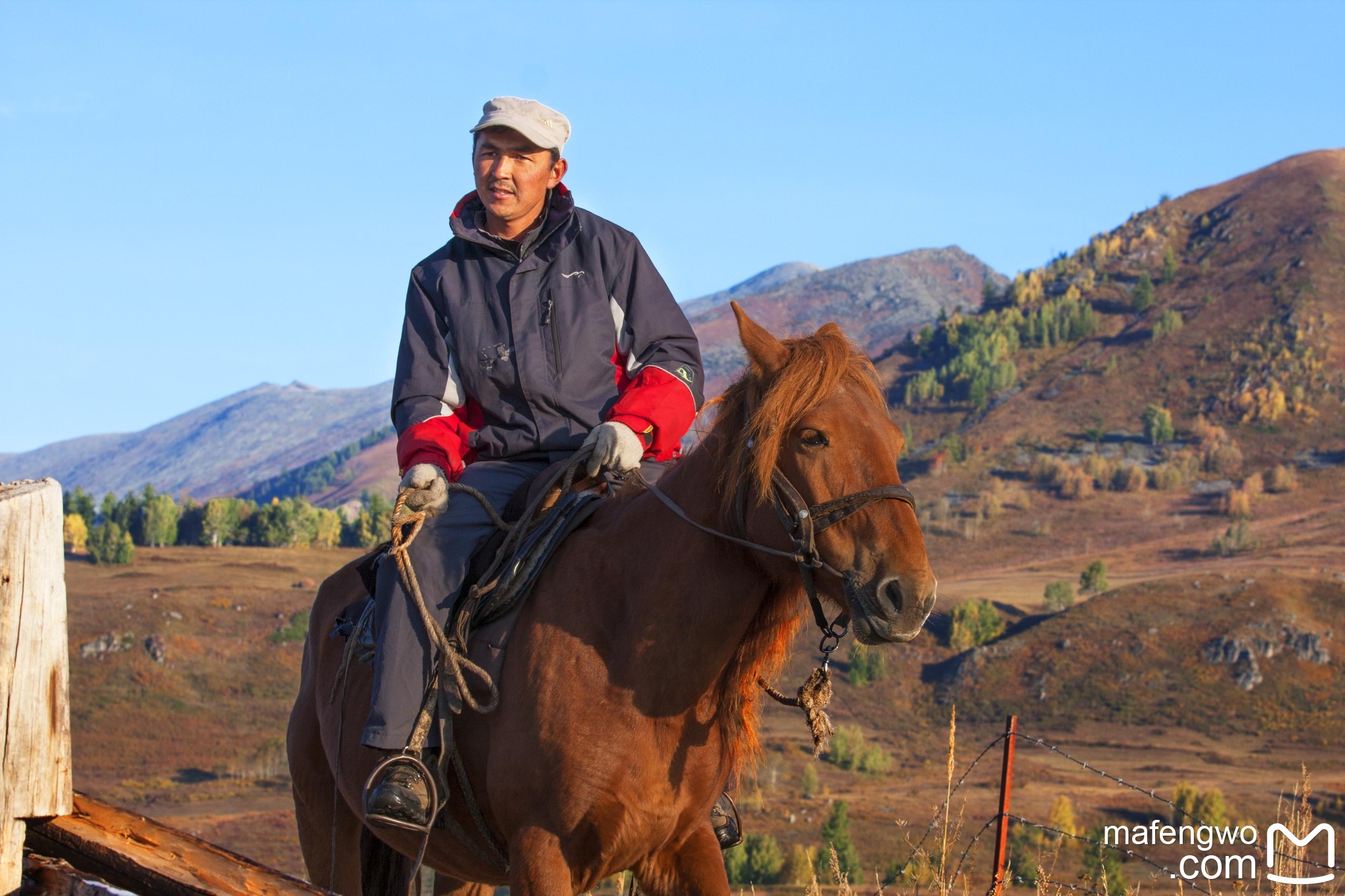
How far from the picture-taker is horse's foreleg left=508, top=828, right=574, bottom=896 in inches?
142

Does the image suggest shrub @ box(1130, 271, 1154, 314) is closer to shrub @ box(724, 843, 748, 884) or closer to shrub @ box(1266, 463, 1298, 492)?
shrub @ box(1266, 463, 1298, 492)

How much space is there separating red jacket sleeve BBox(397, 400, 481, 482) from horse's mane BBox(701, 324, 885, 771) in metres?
1.12

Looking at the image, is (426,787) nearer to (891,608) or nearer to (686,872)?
(686,872)

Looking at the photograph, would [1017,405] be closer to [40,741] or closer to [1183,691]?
[1183,691]

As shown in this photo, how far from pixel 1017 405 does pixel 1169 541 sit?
22202 millimetres

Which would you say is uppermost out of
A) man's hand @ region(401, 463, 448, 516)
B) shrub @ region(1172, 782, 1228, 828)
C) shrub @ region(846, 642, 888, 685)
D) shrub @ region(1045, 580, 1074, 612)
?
man's hand @ region(401, 463, 448, 516)

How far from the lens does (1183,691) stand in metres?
37.2

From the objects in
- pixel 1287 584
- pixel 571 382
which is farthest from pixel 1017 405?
pixel 571 382

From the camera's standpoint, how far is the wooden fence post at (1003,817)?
5.91m

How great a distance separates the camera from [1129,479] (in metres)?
67.3

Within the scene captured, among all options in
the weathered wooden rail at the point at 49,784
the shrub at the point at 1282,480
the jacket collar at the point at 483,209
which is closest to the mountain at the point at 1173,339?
the shrub at the point at 1282,480

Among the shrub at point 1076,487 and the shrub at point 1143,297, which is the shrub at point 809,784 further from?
the shrub at point 1143,297

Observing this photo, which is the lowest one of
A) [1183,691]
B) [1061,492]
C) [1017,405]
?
[1183,691]

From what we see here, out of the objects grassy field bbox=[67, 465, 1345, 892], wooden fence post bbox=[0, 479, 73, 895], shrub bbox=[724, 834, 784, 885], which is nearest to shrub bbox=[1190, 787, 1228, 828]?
grassy field bbox=[67, 465, 1345, 892]
